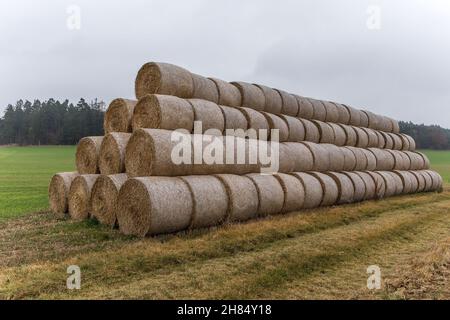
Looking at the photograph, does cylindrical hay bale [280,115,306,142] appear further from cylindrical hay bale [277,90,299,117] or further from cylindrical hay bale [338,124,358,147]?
cylindrical hay bale [338,124,358,147]

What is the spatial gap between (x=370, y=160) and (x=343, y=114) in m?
2.51

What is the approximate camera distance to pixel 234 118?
12047mm

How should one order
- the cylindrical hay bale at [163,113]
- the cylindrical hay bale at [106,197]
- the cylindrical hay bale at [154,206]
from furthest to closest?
the cylindrical hay bale at [163,113]
the cylindrical hay bale at [106,197]
the cylindrical hay bale at [154,206]

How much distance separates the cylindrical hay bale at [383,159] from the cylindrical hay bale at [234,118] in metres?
8.65

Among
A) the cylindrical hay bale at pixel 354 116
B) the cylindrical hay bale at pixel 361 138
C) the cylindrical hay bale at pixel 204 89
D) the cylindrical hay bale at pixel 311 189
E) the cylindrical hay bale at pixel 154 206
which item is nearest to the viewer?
Answer: the cylindrical hay bale at pixel 154 206

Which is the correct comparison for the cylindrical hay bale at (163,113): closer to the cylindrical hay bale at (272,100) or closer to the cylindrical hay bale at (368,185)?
the cylindrical hay bale at (272,100)

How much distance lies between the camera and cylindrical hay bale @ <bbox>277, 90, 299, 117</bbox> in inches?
613

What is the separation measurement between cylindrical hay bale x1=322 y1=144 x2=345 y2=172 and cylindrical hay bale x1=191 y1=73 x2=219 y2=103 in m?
5.28

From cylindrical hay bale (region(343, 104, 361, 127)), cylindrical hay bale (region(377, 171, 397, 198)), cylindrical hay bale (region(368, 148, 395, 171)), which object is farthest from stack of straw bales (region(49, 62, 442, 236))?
cylindrical hay bale (region(343, 104, 361, 127))

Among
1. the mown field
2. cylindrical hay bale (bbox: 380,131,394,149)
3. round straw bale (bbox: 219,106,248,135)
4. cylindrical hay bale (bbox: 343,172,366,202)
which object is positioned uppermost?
round straw bale (bbox: 219,106,248,135)

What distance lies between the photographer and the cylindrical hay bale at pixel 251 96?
13672 millimetres

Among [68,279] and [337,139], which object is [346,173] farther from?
[68,279]

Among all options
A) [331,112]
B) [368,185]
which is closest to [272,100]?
[331,112]

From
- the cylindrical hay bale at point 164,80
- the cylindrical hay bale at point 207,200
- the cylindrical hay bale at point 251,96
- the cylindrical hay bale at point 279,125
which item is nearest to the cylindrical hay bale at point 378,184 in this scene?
the cylindrical hay bale at point 279,125
